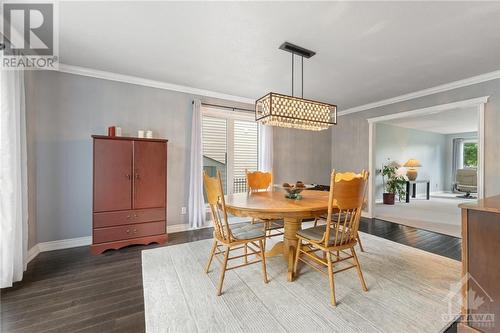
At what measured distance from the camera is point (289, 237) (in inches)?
95.3

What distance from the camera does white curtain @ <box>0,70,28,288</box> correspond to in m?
1.92

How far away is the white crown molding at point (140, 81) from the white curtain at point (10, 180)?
932 mm

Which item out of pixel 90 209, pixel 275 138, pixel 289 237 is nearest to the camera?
pixel 289 237

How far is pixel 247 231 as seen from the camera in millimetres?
2189

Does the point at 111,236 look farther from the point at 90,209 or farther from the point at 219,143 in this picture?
the point at 219,143

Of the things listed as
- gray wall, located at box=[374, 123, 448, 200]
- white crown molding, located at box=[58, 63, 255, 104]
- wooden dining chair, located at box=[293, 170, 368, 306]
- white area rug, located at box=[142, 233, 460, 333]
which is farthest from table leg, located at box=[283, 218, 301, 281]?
gray wall, located at box=[374, 123, 448, 200]

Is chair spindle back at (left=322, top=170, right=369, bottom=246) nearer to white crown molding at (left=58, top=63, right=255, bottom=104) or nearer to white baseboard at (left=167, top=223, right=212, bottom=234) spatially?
white baseboard at (left=167, top=223, right=212, bottom=234)

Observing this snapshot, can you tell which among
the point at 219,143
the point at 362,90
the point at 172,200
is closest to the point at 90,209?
the point at 172,200

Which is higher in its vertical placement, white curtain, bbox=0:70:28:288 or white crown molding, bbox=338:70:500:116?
white crown molding, bbox=338:70:500:116

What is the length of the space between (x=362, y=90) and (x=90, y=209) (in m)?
4.86

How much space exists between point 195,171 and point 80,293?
86.1 inches

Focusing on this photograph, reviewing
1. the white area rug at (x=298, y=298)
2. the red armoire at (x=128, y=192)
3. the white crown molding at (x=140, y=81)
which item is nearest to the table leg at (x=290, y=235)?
the white area rug at (x=298, y=298)

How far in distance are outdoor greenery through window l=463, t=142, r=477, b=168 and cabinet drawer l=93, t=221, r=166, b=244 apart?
11.5 m

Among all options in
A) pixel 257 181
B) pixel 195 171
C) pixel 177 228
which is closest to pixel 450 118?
pixel 257 181
